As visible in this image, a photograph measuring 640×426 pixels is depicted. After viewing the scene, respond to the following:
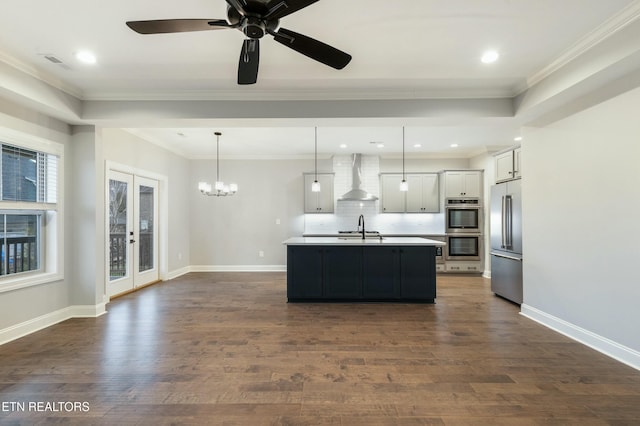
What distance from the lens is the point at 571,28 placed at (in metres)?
2.43

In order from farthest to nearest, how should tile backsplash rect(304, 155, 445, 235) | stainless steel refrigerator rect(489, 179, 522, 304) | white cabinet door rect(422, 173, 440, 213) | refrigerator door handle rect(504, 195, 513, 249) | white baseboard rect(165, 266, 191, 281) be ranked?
tile backsplash rect(304, 155, 445, 235) < white cabinet door rect(422, 173, 440, 213) < white baseboard rect(165, 266, 191, 281) < refrigerator door handle rect(504, 195, 513, 249) < stainless steel refrigerator rect(489, 179, 522, 304)

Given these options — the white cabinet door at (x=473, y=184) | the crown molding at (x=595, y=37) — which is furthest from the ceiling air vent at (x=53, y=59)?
the white cabinet door at (x=473, y=184)

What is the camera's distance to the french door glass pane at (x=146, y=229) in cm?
561

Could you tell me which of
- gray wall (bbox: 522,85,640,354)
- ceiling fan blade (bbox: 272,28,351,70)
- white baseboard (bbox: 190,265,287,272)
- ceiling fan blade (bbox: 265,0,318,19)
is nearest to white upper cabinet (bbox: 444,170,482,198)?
gray wall (bbox: 522,85,640,354)

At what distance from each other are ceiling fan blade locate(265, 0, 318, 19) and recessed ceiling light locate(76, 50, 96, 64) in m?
2.10

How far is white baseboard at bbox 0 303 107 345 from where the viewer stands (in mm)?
3141

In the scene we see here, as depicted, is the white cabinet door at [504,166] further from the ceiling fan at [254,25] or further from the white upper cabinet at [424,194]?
the ceiling fan at [254,25]

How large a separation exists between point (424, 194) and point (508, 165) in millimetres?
2437

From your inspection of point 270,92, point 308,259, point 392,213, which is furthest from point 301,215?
point 270,92

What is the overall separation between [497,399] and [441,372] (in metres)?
0.44

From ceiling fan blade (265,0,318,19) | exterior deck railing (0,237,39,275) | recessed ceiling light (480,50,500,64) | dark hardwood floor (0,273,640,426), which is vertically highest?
recessed ceiling light (480,50,500,64)

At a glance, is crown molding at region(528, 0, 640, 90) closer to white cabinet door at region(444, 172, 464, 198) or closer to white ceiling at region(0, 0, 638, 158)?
white ceiling at region(0, 0, 638, 158)

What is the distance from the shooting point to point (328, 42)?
8.68ft

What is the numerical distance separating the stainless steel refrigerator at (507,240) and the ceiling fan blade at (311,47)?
11.1 ft
